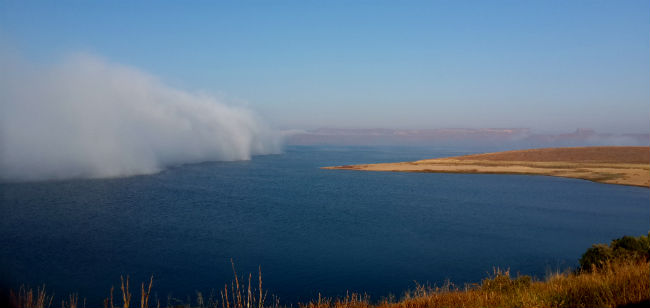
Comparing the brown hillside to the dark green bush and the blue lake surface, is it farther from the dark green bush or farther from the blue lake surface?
the dark green bush

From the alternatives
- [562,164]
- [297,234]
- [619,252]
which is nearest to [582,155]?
[562,164]

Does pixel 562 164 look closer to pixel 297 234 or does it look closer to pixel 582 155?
pixel 582 155

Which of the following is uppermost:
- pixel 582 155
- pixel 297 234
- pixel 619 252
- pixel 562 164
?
pixel 582 155

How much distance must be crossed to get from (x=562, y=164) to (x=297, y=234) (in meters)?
67.8

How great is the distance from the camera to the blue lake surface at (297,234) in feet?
56.3

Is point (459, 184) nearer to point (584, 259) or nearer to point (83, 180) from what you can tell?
point (584, 259)

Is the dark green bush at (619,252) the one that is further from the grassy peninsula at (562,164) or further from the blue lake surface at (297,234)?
the grassy peninsula at (562,164)

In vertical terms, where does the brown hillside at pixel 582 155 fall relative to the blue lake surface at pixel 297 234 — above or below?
above

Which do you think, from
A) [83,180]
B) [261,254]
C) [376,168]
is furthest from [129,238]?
[376,168]

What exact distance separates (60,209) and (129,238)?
13.6 metres

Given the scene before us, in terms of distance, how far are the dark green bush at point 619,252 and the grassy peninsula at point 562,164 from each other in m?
50.3

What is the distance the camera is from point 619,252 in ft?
41.5

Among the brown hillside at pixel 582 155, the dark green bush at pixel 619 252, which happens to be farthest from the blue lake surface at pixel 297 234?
the brown hillside at pixel 582 155

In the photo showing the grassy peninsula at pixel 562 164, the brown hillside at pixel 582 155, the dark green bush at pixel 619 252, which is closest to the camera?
the dark green bush at pixel 619 252
